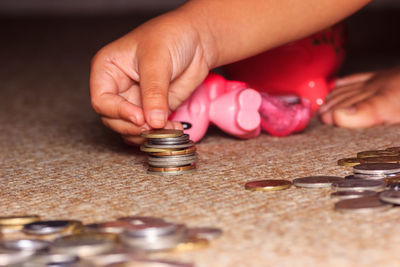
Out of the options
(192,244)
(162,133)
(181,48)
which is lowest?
(192,244)

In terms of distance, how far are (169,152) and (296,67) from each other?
0.50 metres

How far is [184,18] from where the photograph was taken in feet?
3.13

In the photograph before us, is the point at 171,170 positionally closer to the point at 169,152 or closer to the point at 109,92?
the point at 169,152

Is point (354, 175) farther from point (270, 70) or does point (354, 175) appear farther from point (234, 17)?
point (270, 70)

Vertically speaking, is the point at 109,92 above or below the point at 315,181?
above

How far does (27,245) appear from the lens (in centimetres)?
58

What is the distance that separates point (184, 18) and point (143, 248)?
1.55 feet

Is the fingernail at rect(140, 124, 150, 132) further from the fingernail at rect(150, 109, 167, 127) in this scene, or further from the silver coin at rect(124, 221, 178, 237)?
the silver coin at rect(124, 221, 178, 237)

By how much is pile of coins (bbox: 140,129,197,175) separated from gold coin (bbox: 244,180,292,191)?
0.11m

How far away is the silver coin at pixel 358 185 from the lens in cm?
71

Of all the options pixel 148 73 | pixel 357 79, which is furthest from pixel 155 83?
pixel 357 79

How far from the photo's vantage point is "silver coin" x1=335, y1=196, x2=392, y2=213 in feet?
2.11

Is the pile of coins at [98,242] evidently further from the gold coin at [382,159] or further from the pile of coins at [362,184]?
the gold coin at [382,159]

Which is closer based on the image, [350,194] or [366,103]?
[350,194]
